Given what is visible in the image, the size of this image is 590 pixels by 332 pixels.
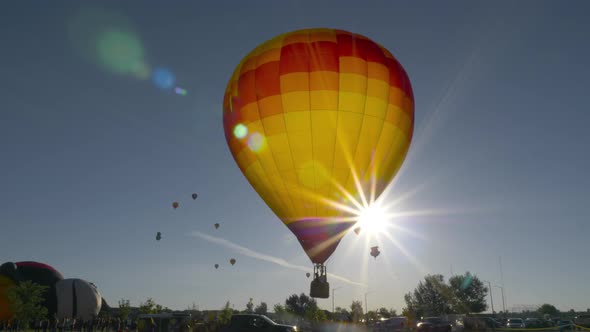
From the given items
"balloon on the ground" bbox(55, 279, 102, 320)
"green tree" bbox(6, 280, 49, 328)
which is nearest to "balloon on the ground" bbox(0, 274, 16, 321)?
"green tree" bbox(6, 280, 49, 328)

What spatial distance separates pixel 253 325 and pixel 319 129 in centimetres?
950

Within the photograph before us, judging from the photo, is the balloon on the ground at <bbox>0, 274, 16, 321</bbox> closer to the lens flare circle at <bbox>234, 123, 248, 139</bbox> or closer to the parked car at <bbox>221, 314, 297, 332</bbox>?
the parked car at <bbox>221, 314, 297, 332</bbox>

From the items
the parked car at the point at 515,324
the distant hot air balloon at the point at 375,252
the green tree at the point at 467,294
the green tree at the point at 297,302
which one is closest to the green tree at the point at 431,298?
the green tree at the point at 467,294

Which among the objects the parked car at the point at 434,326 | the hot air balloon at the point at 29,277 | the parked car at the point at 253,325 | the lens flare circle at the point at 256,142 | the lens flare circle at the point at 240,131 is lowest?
the parked car at the point at 434,326

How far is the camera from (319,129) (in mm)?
21953

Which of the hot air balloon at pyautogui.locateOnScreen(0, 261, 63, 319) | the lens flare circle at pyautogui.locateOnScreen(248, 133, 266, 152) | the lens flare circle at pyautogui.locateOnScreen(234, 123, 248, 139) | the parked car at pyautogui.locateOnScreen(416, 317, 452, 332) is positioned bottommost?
the parked car at pyautogui.locateOnScreen(416, 317, 452, 332)

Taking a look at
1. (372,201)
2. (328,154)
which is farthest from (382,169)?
(328,154)

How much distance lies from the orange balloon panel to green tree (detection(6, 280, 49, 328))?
104 feet

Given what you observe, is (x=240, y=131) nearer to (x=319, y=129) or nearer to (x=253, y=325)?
(x=319, y=129)

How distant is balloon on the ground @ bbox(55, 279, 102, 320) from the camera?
4666cm

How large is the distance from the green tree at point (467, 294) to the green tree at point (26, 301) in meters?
91.2

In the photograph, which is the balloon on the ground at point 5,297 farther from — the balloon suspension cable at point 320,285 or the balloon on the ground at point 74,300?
the balloon suspension cable at point 320,285

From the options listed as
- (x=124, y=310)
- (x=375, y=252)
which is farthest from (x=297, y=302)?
(x=375, y=252)

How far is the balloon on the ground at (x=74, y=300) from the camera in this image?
46656 millimetres
